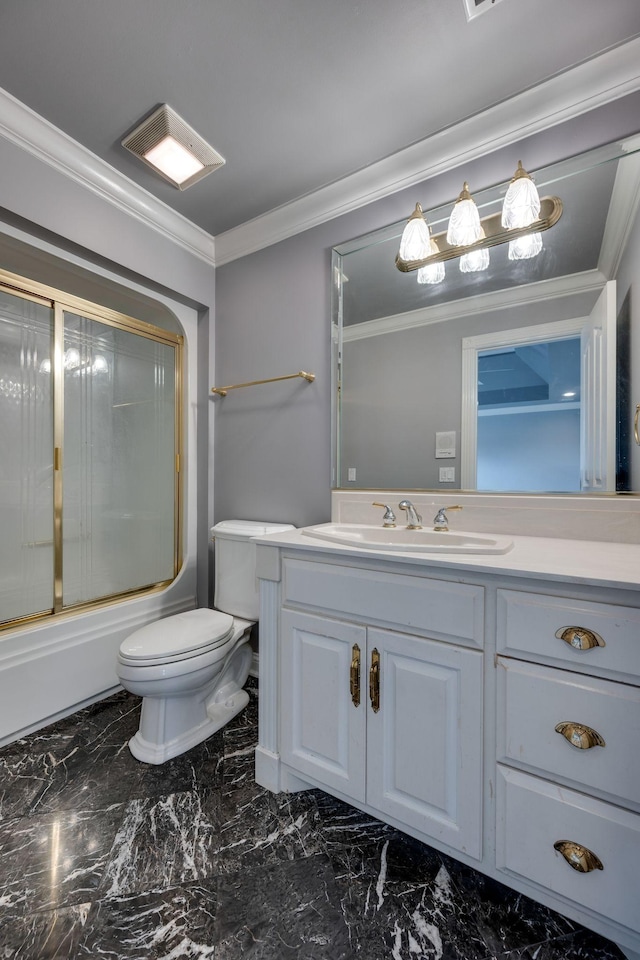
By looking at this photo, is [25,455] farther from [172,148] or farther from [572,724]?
[572,724]

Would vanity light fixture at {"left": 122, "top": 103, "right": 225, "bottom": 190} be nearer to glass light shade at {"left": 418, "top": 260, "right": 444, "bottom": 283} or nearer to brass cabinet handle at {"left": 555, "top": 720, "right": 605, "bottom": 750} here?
glass light shade at {"left": 418, "top": 260, "right": 444, "bottom": 283}

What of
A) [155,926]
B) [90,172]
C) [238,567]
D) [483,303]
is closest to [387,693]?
[155,926]

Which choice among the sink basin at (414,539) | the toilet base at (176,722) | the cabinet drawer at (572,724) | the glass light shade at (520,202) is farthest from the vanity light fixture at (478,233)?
the toilet base at (176,722)

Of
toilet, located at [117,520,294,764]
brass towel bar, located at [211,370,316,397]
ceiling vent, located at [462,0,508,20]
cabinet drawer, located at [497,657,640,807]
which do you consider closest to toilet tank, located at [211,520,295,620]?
toilet, located at [117,520,294,764]

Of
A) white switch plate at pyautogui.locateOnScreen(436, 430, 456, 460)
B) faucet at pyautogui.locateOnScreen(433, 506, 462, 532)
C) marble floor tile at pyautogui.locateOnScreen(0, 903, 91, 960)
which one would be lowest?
marble floor tile at pyautogui.locateOnScreen(0, 903, 91, 960)

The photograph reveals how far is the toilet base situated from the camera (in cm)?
155

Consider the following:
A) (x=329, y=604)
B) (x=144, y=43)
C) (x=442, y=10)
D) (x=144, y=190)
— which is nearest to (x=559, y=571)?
(x=329, y=604)

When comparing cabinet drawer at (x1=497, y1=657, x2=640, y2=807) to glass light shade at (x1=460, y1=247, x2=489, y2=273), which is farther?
glass light shade at (x1=460, y1=247, x2=489, y2=273)

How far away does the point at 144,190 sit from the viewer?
1880mm

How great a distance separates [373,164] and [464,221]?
520 mm

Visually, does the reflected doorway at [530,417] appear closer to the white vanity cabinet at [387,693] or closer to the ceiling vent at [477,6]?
the white vanity cabinet at [387,693]

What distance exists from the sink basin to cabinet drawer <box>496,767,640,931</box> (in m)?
0.53

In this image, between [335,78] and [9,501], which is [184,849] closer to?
[9,501]

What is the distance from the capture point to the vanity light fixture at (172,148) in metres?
1.53
